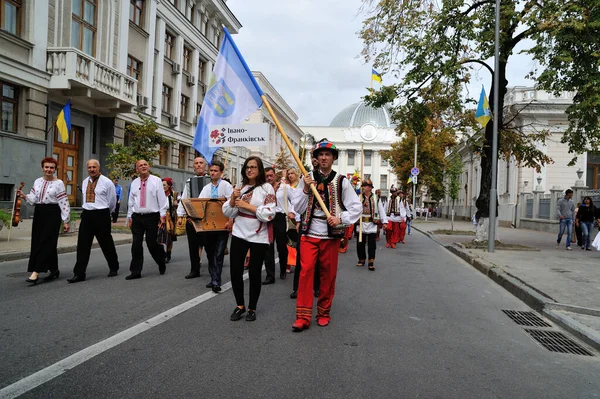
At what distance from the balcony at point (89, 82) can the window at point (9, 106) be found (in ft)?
4.81

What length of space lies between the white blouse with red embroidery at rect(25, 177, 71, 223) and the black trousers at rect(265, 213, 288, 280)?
3.09m

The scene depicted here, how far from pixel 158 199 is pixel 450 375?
5494 millimetres

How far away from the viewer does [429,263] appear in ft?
38.9

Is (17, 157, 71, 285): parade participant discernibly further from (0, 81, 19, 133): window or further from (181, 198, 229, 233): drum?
(0, 81, 19, 133): window

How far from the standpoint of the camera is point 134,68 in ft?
84.0

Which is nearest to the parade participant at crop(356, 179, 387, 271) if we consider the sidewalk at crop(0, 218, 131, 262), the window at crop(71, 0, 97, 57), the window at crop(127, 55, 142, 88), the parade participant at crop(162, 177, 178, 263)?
the parade participant at crop(162, 177, 178, 263)

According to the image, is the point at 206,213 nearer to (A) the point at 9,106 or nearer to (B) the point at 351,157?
(A) the point at 9,106

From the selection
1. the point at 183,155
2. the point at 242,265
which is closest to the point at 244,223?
the point at 242,265

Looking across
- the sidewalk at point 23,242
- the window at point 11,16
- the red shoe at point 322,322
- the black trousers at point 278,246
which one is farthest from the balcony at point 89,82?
the red shoe at point 322,322

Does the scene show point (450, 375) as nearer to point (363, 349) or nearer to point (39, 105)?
point (363, 349)

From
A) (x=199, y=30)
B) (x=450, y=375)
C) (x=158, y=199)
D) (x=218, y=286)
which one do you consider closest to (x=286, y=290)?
(x=218, y=286)

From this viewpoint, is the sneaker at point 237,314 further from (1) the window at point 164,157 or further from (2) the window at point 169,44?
(2) the window at point 169,44

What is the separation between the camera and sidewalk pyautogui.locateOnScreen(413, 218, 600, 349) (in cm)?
598

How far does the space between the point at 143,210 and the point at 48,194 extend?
1.36 meters
